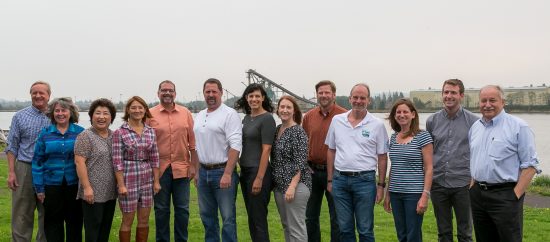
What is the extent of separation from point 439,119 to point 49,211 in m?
Answer: 3.69

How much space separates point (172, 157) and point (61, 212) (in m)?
1.13

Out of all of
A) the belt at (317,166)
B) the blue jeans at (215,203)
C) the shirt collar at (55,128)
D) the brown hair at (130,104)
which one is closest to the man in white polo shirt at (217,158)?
the blue jeans at (215,203)

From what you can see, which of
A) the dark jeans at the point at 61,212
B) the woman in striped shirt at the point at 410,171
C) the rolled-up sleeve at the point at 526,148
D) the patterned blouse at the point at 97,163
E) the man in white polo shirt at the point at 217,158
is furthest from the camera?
the man in white polo shirt at the point at 217,158

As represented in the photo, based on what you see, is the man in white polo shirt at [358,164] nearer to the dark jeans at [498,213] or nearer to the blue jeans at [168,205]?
the dark jeans at [498,213]

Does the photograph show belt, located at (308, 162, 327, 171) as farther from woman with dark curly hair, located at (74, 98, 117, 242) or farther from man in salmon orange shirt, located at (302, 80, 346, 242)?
woman with dark curly hair, located at (74, 98, 117, 242)

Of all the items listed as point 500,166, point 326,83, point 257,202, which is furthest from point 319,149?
point 500,166

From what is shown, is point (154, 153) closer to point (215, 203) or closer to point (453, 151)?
point (215, 203)

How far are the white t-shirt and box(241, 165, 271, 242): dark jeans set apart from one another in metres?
0.67

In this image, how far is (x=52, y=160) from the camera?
15.1ft

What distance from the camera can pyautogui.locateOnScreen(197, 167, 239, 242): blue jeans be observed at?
15.8ft

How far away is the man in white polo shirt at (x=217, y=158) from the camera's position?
4.75 m

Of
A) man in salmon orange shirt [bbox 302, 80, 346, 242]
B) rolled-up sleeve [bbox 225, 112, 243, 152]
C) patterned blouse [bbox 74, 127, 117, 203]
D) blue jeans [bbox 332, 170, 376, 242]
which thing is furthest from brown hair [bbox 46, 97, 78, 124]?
blue jeans [bbox 332, 170, 376, 242]

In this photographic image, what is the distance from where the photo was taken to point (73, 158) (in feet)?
15.3

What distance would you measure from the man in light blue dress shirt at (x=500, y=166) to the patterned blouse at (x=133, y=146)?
282 cm
